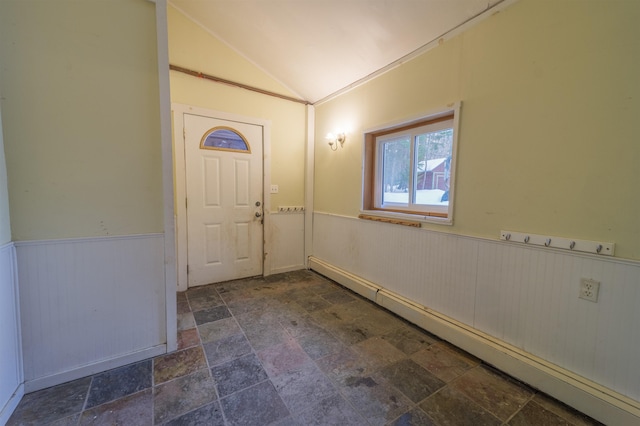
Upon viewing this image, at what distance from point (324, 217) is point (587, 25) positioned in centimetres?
280

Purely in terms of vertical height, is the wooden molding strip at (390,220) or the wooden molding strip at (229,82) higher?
the wooden molding strip at (229,82)

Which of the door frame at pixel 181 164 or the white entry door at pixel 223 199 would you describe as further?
the white entry door at pixel 223 199

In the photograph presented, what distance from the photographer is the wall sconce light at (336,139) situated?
123 inches

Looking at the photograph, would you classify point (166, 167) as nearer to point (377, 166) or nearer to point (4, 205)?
point (4, 205)

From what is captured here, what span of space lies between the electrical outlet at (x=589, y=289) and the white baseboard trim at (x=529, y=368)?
1.50 feet

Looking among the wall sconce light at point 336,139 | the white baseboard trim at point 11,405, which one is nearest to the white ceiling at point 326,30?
the wall sconce light at point 336,139

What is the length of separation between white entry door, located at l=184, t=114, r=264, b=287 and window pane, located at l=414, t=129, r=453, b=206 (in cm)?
196

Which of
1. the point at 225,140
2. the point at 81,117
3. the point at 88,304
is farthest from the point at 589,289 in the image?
the point at 225,140

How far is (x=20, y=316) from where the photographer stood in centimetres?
146

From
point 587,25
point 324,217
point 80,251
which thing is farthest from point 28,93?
point 587,25

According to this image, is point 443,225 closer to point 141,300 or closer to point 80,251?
point 141,300

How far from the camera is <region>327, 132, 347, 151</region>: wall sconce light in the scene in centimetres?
313

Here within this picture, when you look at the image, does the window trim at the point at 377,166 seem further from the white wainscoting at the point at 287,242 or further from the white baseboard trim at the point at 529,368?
the white wainscoting at the point at 287,242

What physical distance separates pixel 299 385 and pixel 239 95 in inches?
121
